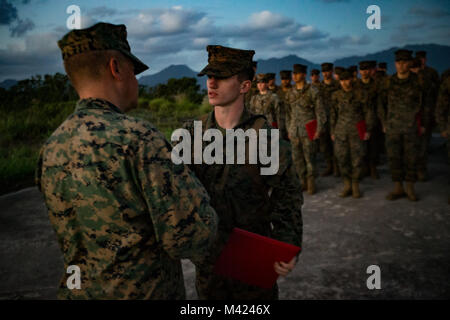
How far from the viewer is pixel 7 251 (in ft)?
14.1

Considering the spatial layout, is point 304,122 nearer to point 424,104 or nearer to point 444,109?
point 424,104

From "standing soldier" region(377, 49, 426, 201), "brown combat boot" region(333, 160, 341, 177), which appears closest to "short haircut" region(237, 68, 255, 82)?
"standing soldier" region(377, 49, 426, 201)

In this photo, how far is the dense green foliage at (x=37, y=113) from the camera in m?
7.82

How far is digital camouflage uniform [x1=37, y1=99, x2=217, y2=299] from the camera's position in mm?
1229

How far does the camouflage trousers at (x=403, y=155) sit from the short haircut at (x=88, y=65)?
515cm

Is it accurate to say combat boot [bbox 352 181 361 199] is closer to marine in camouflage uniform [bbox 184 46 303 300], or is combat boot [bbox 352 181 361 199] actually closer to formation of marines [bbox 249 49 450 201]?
formation of marines [bbox 249 49 450 201]

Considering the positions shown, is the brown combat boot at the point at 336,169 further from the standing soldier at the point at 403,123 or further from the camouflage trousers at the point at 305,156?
the standing soldier at the point at 403,123

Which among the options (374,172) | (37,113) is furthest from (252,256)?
(37,113)

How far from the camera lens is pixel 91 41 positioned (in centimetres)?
133

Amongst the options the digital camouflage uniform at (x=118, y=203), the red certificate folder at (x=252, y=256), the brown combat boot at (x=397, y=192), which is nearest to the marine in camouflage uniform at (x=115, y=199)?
the digital camouflage uniform at (x=118, y=203)

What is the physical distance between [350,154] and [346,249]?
243 centimetres
